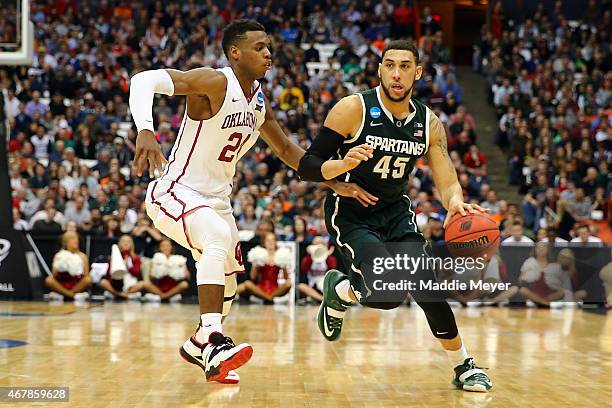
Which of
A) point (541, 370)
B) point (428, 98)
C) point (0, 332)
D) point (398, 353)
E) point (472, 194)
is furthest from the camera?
point (428, 98)

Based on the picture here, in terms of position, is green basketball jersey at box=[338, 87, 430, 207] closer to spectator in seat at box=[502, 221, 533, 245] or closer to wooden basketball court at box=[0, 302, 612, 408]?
wooden basketball court at box=[0, 302, 612, 408]

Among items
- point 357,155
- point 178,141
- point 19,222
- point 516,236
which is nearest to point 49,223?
point 19,222

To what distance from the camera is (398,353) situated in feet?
26.7

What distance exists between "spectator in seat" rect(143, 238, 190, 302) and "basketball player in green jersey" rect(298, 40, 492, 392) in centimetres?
896

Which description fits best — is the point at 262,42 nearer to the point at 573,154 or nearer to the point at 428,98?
the point at 573,154

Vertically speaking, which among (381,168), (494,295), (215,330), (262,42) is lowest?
(494,295)

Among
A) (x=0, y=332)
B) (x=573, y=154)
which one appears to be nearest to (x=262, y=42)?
(x=0, y=332)

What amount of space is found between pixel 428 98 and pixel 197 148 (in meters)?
15.5

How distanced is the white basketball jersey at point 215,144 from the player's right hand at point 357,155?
833 millimetres

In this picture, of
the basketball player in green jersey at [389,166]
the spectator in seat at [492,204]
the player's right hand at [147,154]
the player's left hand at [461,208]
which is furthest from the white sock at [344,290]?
the spectator in seat at [492,204]

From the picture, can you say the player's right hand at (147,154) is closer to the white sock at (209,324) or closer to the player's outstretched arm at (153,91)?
the player's outstretched arm at (153,91)

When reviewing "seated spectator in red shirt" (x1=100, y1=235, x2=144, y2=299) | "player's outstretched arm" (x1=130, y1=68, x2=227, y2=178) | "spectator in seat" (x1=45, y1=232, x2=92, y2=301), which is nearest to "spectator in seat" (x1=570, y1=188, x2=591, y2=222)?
"seated spectator in red shirt" (x1=100, y1=235, x2=144, y2=299)

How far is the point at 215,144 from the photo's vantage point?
6156mm

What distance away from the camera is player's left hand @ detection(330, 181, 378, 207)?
20.3 feet
